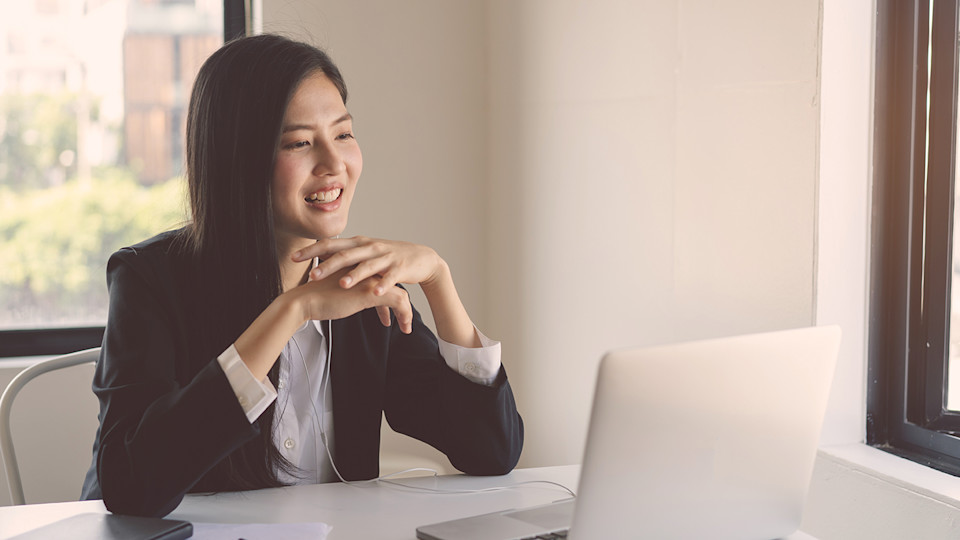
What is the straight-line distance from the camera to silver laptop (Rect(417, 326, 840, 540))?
0.85 metres

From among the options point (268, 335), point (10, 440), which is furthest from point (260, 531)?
point (10, 440)

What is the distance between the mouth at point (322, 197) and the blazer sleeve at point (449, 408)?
0.27m

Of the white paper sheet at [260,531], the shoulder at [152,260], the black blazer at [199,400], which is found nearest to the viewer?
the white paper sheet at [260,531]

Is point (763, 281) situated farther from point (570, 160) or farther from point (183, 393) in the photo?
point (183, 393)

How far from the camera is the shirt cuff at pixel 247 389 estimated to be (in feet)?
3.81

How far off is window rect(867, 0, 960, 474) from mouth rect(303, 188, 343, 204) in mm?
972

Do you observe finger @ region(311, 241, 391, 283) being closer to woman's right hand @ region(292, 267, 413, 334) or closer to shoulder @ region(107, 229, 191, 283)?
woman's right hand @ region(292, 267, 413, 334)

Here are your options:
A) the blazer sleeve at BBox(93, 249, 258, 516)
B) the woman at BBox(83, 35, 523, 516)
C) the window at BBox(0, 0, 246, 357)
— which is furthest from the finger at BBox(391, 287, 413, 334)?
the window at BBox(0, 0, 246, 357)

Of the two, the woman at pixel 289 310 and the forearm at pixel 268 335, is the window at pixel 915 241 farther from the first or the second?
the forearm at pixel 268 335

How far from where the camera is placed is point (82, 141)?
108 inches

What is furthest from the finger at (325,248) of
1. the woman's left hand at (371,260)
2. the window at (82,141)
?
the window at (82,141)

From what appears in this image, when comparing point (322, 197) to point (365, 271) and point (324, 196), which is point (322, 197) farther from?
point (365, 271)

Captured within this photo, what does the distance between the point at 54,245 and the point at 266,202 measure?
163cm

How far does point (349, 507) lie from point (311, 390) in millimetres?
354
